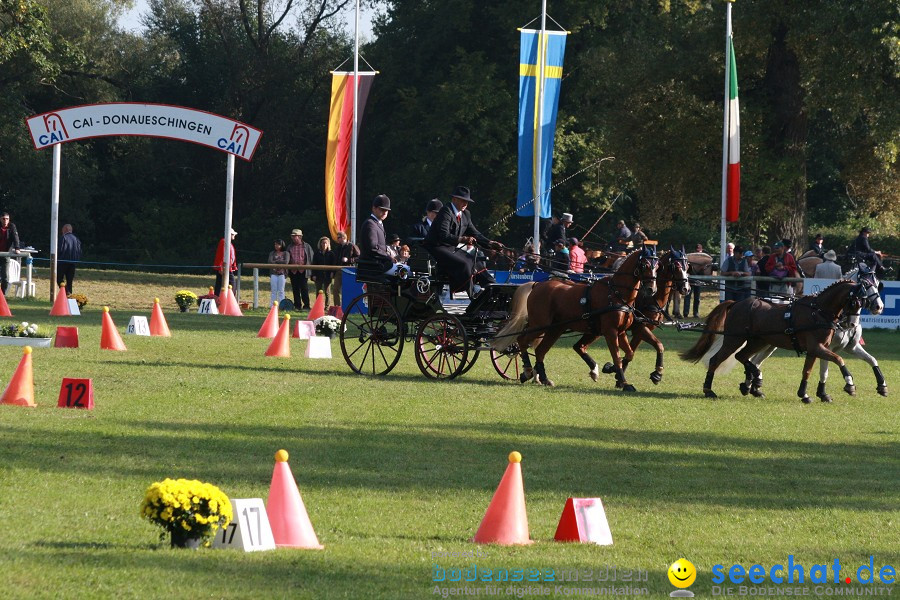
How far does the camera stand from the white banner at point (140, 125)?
2717 centimetres

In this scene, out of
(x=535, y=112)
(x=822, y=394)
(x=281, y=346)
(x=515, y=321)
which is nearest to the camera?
(x=822, y=394)

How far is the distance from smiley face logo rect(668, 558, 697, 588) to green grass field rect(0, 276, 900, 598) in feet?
0.19

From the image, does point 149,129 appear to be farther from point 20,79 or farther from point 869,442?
point 20,79

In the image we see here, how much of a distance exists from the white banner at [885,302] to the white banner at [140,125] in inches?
476

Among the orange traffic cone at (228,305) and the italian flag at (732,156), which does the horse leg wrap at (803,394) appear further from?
the orange traffic cone at (228,305)

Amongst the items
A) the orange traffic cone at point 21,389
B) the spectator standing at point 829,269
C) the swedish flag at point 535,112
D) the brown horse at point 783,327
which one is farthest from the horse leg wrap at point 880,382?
the swedish flag at point 535,112

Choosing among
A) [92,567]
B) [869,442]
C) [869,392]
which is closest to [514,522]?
[92,567]

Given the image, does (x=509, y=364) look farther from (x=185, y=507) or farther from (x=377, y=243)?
(x=185, y=507)

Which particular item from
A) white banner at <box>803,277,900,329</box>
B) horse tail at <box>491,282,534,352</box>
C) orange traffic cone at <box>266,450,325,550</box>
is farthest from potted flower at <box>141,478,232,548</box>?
white banner at <box>803,277,900,329</box>

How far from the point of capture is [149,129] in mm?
27203

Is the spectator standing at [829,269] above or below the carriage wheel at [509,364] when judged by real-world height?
above

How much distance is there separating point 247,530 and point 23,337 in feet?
41.1

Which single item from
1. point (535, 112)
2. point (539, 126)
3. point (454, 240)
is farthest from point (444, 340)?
point (535, 112)

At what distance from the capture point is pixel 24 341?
18.0m
